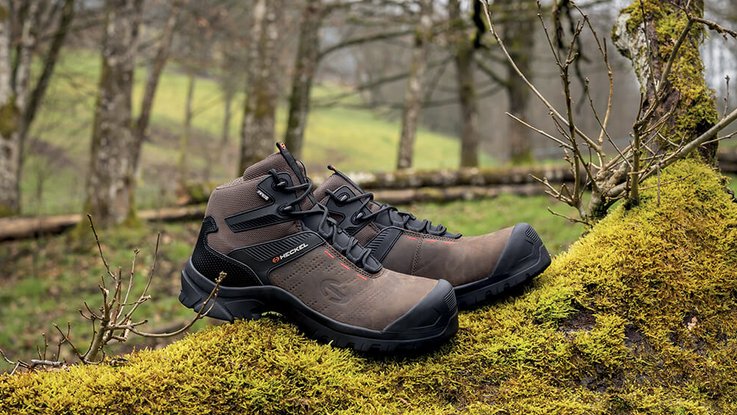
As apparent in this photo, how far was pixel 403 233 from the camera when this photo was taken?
2.52 m

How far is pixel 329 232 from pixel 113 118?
324 inches

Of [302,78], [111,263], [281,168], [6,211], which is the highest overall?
[281,168]

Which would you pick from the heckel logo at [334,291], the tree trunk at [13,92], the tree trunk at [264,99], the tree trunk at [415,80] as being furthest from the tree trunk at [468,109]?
the heckel logo at [334,291]

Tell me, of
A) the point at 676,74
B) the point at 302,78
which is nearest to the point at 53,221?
the point at 302,78

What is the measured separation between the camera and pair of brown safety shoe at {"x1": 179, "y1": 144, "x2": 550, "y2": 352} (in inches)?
81.3

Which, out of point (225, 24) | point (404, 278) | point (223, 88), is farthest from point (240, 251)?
point (223, 88)

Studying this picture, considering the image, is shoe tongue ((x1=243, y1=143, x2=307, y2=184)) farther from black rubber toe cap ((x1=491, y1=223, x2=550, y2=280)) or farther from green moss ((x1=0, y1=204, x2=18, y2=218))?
green moss ((x1=0, y1=204, x2=18, y2=218))

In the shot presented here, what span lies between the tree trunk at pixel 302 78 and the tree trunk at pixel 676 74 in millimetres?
9137

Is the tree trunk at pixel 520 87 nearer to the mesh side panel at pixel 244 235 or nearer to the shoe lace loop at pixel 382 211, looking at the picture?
the shoe lace loop at pixel 382 211

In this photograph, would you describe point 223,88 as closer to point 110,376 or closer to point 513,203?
point 513,203

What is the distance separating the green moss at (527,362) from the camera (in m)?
1.82

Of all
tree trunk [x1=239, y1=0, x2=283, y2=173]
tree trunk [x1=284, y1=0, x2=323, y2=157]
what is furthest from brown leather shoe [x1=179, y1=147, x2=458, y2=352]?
tree trunk [x1=284, y1=0, x2=323, y2=157]

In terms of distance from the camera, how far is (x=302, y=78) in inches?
482

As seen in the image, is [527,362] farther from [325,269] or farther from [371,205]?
[371,205]
